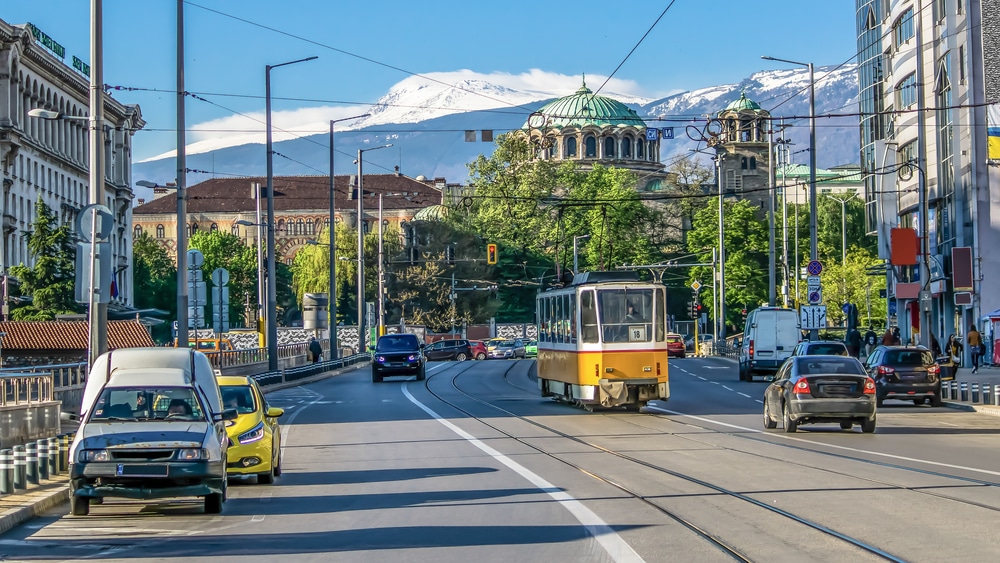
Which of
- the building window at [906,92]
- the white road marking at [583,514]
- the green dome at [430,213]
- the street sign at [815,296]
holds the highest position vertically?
the green dome at [430,213]

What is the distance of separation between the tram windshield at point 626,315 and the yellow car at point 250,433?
13.6 meters

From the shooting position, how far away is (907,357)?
34375mm

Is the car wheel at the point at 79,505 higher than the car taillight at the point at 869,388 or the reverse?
the reverse

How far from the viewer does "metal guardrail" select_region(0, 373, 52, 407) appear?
22.5m

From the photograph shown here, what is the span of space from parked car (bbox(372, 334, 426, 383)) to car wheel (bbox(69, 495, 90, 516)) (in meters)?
39.6

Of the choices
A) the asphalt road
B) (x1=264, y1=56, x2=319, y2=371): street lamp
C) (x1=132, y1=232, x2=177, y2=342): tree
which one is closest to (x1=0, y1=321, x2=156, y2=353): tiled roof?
(x1=264, y1=56, x2=319, y2=371): street lamp

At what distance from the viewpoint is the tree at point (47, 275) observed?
62438mm

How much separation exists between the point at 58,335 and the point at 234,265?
298ft

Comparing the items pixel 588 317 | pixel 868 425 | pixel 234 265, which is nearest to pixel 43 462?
pixel 868 425

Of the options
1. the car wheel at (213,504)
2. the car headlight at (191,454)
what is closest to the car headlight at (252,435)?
the car wheel at (213,504)

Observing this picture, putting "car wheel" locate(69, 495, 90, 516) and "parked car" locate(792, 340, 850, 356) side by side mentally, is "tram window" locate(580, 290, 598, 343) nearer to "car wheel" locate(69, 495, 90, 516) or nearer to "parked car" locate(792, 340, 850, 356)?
"parked car" locate(792, 340, 850, 356)

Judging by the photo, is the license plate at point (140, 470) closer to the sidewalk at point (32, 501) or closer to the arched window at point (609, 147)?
the sidewalk at point (32, 501)

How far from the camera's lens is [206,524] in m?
13.4

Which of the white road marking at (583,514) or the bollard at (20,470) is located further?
the bollard at (20,470)
